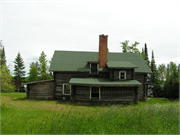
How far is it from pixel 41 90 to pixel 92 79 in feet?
25.5

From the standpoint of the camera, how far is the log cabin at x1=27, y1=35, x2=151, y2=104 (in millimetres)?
18453

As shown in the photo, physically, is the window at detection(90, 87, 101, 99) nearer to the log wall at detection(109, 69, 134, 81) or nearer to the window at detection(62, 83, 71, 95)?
the log wall at detection(109, 69, 134, 81)

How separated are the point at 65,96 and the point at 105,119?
1373 centimetres

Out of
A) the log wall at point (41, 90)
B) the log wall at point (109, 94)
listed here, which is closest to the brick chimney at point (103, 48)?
the log wall at point (109, 94)

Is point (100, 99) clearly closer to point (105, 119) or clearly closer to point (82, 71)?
point (82, 71)

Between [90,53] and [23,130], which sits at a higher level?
[90,53]

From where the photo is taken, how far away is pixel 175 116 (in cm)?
918

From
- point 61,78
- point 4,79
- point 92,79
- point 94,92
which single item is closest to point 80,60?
point 61,78

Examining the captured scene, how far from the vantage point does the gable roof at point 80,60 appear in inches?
863

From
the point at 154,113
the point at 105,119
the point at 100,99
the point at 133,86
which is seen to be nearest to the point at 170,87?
the point at 133,86

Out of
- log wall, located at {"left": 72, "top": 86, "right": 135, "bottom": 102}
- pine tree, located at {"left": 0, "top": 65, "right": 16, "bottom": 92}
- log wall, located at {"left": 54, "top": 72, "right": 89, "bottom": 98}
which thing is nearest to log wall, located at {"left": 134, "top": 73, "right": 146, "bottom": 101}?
log wall, located at {"left": 72, "top": 86, "right": 135, "bottom": 102}

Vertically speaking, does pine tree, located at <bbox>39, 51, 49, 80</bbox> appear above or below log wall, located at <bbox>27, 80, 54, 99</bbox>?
above

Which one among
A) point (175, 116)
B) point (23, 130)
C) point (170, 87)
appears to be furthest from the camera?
point (170, 87)

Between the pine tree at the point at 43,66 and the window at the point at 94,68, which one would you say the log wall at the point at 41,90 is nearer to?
the window at the point at 94,68
